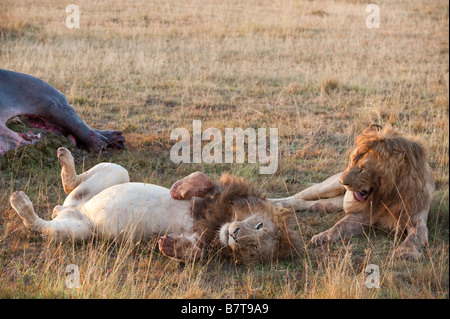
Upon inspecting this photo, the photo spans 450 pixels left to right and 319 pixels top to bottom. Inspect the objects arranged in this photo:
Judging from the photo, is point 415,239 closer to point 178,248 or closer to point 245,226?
point 245,226

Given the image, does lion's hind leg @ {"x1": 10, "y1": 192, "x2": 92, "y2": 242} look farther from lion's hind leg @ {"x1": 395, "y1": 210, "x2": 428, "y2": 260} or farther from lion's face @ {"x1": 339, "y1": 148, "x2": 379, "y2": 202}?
lion's hind leg @ {"x1": 395, "y1": 210, "x2": 428, "y2": 260}

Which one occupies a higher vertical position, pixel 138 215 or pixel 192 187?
pixel 192 187

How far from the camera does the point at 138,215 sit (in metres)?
4.40

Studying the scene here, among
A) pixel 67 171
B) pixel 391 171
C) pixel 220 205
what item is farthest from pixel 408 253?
pixel 67 171

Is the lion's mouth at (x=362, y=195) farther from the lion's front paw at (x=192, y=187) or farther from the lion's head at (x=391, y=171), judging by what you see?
the lion's front paw at (x=192, y=187)

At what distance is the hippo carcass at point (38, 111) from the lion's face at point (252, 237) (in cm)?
323

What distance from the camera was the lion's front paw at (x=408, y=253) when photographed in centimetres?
432

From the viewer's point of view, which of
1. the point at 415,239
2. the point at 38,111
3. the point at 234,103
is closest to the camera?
the point at 415,239

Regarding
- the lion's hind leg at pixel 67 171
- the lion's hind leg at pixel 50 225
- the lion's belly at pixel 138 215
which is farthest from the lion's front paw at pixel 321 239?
the lion's hind leg at pixel 67 171

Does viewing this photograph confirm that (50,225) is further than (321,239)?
No

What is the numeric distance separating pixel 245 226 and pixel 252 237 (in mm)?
96

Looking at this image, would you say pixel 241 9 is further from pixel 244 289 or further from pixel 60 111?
pixel 244 289
